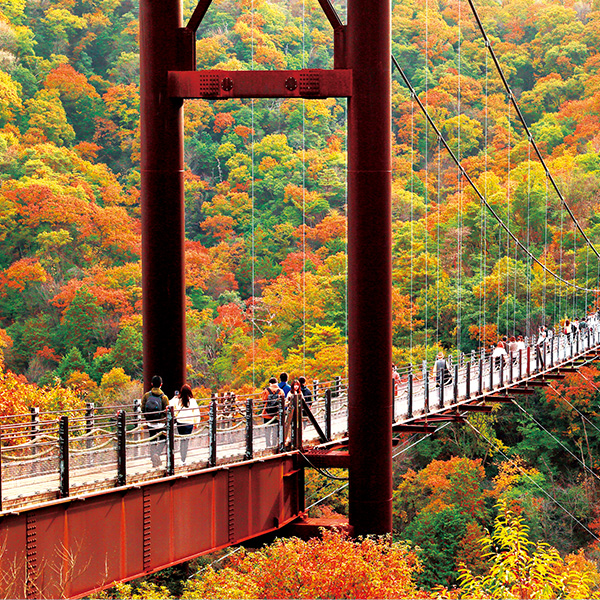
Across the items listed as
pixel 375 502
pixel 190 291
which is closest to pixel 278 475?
pixel 375 502

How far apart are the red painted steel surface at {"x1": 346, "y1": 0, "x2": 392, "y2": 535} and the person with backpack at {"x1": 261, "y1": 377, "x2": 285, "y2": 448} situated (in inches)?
41.3

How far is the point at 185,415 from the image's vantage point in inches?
497

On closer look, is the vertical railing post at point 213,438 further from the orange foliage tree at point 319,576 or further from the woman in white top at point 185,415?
the orange foliage tree at point 319,576

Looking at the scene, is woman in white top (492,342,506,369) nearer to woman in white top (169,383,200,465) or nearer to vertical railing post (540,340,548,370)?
vertical railing post (540,340,548,370)

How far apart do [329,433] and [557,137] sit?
50785mm

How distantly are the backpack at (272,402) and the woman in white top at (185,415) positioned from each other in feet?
4.86

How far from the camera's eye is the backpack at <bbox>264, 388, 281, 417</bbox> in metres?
14.2

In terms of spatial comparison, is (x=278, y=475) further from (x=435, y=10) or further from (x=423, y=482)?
(x=435, y=10)

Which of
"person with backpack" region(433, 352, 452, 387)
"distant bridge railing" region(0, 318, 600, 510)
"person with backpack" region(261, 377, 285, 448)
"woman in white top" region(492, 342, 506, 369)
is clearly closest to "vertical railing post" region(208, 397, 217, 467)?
"distant bridge railing" region(0, 318, 600, 510)

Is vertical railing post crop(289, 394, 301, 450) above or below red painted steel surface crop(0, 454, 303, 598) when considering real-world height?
above

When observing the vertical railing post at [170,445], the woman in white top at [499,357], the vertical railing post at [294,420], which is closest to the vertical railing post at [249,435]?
the vertical railing post at [294,420]

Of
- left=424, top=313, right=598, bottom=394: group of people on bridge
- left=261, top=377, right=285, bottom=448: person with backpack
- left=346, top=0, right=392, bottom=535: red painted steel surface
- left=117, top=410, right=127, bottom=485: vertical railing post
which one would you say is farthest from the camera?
left=424, top=313, right=598, bottom=394: group of people on bridge

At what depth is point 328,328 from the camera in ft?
147

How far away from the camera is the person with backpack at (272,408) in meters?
14.0
